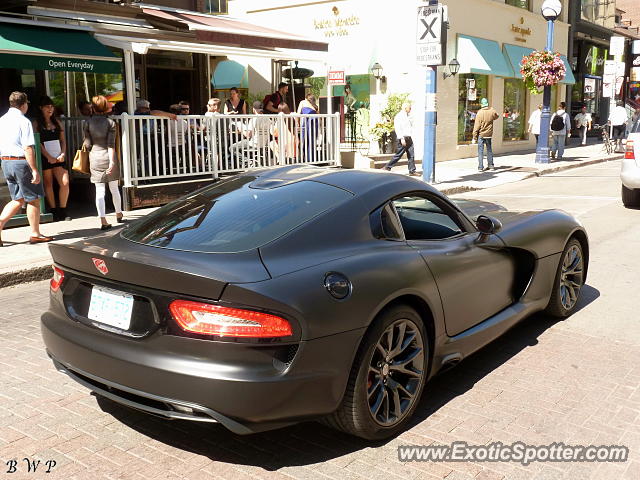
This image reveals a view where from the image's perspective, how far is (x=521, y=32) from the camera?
26.6 metres

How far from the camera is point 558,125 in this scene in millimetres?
22219

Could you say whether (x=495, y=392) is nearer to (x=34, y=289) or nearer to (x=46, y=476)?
(x=46, y=476)

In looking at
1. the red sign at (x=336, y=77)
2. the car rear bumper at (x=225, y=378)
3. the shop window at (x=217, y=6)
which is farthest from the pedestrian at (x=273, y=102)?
the car rear bumper at (x=225, y=378)

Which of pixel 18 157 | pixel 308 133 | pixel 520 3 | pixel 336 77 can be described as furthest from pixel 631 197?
pixel 520 3

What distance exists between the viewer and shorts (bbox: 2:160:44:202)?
8.23 metres

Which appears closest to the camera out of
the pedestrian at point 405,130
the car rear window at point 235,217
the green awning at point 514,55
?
the car rear window at point 235,217

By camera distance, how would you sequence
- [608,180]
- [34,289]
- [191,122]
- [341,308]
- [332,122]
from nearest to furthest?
[341,308] → [34,289] → [191,122] → [332,122] → [608,180]

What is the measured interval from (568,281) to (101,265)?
3950 millimetres

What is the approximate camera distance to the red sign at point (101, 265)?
10.6ft

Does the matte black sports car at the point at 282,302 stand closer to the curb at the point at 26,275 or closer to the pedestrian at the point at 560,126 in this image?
the curb at the point at 26,275

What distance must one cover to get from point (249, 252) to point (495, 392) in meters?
1.95

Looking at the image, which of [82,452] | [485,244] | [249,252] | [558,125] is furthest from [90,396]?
[558,125]

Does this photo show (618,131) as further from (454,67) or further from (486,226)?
(486,226)

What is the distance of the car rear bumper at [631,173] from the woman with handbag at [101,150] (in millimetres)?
8540
